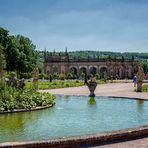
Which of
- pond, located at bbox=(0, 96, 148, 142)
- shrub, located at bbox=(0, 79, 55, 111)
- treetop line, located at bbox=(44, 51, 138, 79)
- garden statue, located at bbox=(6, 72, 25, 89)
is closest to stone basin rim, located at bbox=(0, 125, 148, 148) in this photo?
pond, located at bbox=(0, 96, 148, 142)

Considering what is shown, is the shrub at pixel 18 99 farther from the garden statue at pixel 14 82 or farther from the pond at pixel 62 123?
the garden statue at pixel 14 82

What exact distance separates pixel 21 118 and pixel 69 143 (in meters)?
6.33

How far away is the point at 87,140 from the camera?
364 inches

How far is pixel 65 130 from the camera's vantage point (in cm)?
1216

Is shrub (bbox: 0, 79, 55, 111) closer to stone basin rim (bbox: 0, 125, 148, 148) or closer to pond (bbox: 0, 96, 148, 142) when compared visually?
pond (bbox: 0, 96, 148, 142)

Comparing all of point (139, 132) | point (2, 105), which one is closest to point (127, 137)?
point (139, 132)

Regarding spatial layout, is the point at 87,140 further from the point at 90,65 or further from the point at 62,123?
the point at 90,65

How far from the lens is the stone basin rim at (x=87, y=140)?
28.3 feet

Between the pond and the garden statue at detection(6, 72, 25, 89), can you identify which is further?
the garden statue at detection(6, 72, 25, 89)

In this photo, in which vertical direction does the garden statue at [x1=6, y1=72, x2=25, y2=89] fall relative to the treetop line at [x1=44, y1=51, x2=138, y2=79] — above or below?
below

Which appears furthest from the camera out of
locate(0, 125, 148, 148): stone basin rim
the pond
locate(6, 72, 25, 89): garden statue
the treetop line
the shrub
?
the treetop line

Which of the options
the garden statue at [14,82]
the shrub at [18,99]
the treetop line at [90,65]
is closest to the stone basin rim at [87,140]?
the shrub at [18,99]

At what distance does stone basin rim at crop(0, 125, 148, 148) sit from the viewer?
862cm

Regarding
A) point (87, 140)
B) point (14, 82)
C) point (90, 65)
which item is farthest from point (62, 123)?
point (90, 65)
